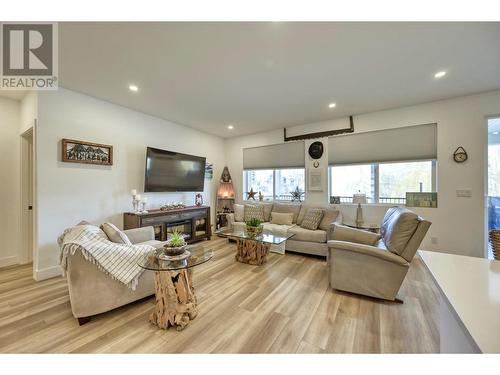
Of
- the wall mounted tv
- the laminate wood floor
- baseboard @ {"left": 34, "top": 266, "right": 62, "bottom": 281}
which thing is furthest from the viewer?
the wall mounted tv

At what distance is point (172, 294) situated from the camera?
1.75 metres

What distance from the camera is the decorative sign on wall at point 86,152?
9.35ft

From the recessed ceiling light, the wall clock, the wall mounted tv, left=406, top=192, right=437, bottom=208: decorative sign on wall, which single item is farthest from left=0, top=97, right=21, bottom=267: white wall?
the wall clock

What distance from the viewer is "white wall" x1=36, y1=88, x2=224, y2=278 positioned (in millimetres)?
2686

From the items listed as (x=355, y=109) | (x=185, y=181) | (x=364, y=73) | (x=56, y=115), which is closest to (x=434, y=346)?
(x=364, y=73)

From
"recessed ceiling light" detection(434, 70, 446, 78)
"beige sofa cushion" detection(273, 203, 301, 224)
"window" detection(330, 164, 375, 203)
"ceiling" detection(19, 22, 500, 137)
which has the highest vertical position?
"recessed ceiling light" detection(434, 70, 446, 78)

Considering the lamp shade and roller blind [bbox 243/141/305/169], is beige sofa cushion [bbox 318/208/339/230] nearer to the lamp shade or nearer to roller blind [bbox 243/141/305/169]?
the lamp shade

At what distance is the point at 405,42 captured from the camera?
191 cm

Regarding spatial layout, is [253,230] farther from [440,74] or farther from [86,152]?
[440,74]

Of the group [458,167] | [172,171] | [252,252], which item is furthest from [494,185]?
[172,171]

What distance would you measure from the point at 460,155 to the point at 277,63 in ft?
10.9

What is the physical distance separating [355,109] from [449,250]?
2874 millimetres

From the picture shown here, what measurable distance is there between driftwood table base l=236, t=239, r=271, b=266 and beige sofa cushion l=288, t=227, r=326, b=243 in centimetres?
65

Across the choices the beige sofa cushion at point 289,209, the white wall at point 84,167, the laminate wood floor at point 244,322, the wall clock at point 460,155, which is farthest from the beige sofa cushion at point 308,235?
the white wall at point 84,167
